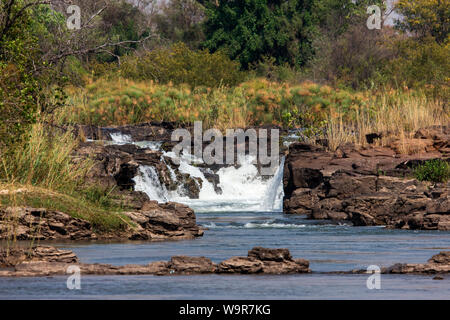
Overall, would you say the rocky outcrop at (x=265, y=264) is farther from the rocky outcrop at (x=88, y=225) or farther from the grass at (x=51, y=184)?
the grass at (x=51, y=184)

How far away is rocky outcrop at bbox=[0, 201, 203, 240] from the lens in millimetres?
18422

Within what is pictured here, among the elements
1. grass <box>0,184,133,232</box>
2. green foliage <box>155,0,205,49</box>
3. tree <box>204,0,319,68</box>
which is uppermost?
green foliage <box>155,0,205,49</box>

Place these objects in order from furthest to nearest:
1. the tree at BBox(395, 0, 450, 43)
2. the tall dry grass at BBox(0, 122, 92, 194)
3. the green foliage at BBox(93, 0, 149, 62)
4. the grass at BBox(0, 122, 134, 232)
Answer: the green foliage at BBox(93, 0, 149, 62) < the tree at BBox(395, 0, 450, 43) < the tall dry grass at BBox(0, 122, 92, 194) < the grass at BBox(0, 122, 134, 232)

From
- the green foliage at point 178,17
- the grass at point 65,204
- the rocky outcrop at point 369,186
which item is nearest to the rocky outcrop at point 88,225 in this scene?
the grass at point 65,204

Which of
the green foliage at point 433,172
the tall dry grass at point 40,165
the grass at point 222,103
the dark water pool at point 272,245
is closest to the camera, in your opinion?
the dark water pool at point 272,245

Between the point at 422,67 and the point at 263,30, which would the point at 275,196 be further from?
the point at 263,30

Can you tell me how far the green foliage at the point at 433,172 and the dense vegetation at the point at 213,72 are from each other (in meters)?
5.55

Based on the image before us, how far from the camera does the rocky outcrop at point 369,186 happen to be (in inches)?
912

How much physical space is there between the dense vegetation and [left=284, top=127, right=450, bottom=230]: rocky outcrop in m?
2.16

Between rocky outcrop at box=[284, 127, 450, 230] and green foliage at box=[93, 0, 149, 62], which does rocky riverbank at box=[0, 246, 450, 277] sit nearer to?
rocky outcrop at box=[284, 127, 450, 230]

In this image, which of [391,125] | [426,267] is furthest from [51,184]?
[391,125]

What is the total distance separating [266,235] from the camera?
21250 millimetres

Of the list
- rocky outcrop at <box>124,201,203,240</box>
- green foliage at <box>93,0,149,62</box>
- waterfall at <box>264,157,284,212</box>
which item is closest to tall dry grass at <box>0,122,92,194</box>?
rocky outcrop at <box>124,201,203,240</box>

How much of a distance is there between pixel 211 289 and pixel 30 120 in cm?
909
